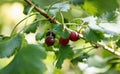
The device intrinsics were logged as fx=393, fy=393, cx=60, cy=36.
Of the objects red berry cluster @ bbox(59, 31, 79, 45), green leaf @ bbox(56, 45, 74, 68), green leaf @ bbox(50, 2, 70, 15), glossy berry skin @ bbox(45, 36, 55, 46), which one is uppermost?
green leaf @ bbox(50, 2, 70, 15)

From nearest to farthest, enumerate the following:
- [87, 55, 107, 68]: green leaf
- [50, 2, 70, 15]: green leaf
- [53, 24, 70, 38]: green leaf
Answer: [53, 24, 70, 38]: green leaf
[50, 2, 70, 15]: green leaf
[87, 55, 107, 68]: green leaf

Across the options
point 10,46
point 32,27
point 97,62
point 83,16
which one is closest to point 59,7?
point 32,27

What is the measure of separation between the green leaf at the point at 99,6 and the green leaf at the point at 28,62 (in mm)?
276

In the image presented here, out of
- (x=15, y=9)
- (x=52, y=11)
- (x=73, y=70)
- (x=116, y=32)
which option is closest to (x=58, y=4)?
(x=52, y=11)

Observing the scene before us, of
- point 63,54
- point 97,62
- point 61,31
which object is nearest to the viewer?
point 61,31

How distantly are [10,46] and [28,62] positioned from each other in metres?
0.10

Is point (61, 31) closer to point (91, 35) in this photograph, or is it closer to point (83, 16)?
point (91, 35)

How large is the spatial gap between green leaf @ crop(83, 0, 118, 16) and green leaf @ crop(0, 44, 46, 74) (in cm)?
28

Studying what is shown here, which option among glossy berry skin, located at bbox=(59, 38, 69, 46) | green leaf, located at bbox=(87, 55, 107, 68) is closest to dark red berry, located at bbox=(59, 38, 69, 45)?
glossy berry skin, located at bbox=(59, 38, 69, 46)

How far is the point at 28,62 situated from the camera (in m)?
1.63

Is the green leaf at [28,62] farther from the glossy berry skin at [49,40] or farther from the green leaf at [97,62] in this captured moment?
the green leaf at [97,62]

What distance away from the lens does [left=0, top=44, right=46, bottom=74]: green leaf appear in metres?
1.62

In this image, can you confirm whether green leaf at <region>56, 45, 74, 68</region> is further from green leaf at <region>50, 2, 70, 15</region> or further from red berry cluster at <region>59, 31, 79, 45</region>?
green leaf at <region>50, 2, 70, 15</region>

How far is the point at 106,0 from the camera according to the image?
1.66m
